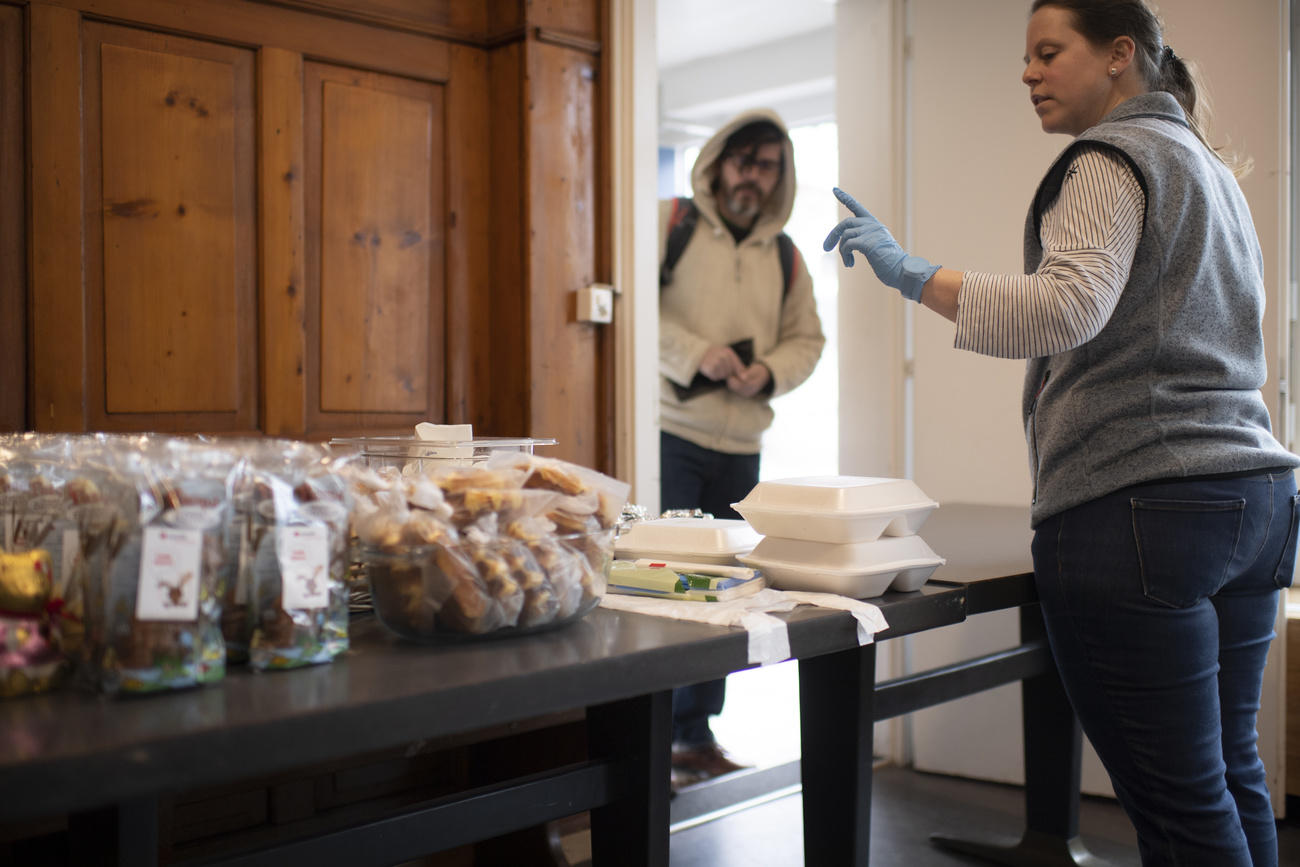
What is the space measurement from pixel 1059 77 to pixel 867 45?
1.70 meters

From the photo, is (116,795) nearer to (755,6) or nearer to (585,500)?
(585,500)

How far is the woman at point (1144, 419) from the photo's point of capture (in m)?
1.26

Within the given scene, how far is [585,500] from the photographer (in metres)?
1.10

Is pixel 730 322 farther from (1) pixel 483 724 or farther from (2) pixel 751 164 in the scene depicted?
(1) pixel 483 724

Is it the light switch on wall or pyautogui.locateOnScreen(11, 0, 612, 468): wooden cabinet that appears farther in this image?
the light switch on wall

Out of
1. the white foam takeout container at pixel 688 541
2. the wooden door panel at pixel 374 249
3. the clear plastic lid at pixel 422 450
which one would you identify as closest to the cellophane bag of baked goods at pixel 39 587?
the clear plastic lid at pixel 422 450

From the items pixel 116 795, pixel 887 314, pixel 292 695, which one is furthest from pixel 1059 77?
pixel 887 314

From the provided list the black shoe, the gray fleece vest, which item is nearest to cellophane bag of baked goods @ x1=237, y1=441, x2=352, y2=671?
the gray fleece vest

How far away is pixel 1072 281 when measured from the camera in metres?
1.22

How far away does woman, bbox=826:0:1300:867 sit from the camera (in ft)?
4.13

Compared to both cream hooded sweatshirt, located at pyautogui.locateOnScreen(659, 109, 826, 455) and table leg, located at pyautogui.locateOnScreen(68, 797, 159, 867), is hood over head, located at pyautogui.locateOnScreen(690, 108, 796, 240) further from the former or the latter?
table leg, located at pyautogui.locateOnScreen(68, 797, 159, 867)

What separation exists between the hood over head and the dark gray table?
1875mm

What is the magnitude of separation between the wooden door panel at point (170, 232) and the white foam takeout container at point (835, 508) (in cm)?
156

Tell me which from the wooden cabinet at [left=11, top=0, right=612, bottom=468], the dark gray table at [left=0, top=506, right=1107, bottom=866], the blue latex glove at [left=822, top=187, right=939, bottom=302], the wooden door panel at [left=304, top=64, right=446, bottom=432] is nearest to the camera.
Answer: the dark gray table at [left=0, top=506, right=1107, bottom=866]
